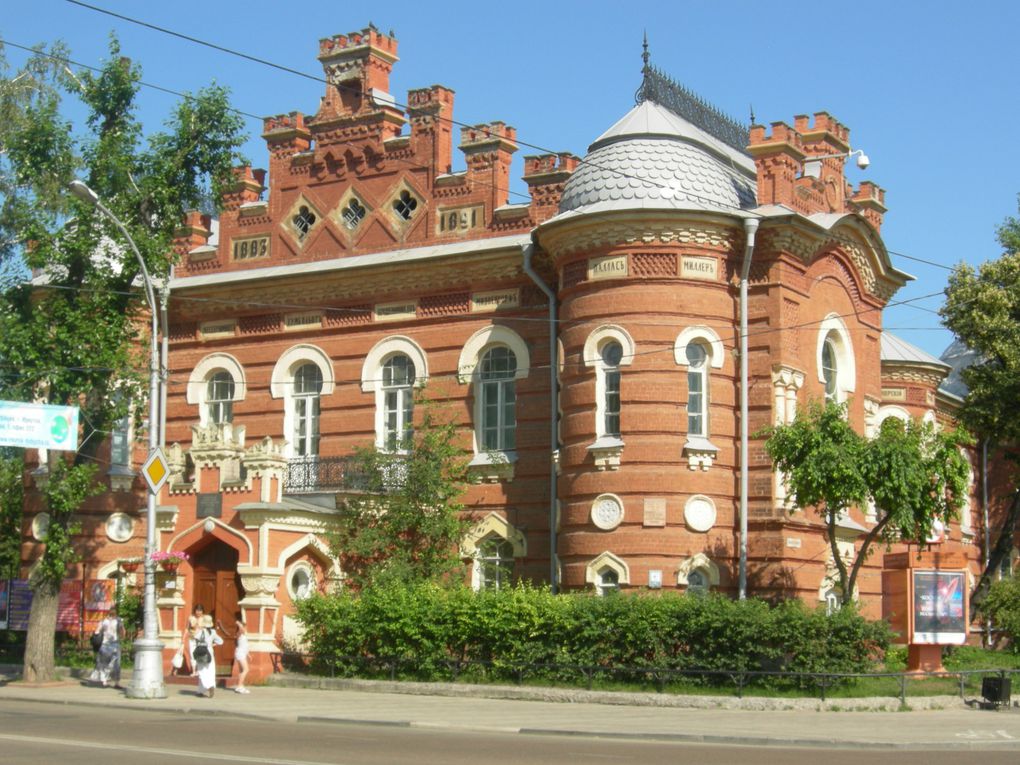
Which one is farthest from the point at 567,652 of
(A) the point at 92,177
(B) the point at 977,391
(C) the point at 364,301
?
(B) the point at 977,391

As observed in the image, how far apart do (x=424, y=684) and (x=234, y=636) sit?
5.10 meters

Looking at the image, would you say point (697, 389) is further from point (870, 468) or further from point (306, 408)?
point (306, 408)

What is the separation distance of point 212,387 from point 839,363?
14.4 m

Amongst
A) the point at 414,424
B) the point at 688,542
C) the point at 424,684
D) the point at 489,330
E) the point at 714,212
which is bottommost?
the point at 424,684

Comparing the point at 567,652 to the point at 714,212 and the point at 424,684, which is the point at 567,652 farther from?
the point at 714,212

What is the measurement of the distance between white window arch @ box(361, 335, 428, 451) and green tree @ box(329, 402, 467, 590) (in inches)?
76.1

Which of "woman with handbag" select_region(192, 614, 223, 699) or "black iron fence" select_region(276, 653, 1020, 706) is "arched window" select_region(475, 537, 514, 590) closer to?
"black iron fence" select_region(276, 653, 1020, 706)

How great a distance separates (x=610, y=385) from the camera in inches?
1094

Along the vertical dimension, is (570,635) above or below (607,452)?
below

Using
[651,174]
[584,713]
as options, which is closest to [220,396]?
[651,174]

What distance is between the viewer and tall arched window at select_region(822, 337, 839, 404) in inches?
1209

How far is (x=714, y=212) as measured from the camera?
90.7 feet

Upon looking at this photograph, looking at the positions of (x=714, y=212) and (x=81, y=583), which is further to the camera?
(x=81, y=583)

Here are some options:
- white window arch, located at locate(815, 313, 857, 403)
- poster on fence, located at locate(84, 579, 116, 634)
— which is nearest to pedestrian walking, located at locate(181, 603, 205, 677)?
poster on fence, located at locate(84, 579, 116, 634)
